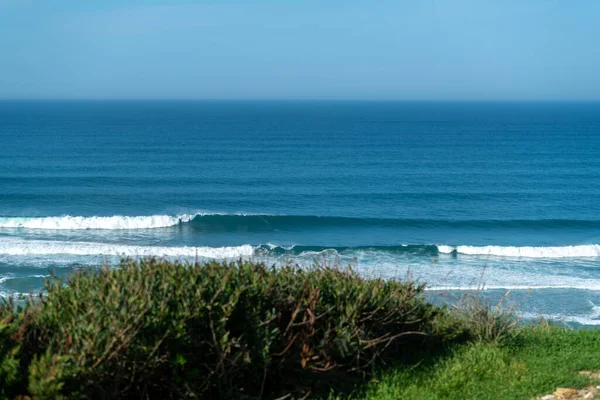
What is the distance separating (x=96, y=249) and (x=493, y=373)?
21274 millimetres

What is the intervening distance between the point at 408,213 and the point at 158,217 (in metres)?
12.3

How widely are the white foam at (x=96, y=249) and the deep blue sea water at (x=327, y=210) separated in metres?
0.08

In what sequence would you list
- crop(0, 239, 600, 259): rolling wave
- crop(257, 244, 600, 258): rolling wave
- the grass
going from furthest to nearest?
1. crop(257, 244, 600, 258): rolling wave
2. crop(0, 239, 600, 259): rolling wave
3. the grass

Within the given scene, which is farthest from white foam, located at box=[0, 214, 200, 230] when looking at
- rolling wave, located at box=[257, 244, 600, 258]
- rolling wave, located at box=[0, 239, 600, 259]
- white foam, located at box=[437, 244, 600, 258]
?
white foam, located at box=[437, 244, 600, 258]

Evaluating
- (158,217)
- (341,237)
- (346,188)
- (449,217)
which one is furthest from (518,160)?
(158,217)

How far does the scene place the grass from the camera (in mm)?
6352

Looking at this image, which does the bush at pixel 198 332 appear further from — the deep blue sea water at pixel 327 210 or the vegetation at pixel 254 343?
the deep blue sea water at pixel 327 210

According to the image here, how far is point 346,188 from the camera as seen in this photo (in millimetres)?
40656

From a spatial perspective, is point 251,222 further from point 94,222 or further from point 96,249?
point 96,249

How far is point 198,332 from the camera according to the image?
5.66 meters

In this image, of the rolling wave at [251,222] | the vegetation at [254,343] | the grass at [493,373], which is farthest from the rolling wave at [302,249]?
the vegetation at [254,343]

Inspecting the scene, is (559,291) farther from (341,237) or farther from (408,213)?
(408,213)

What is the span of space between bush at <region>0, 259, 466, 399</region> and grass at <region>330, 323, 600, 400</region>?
1.06 ft

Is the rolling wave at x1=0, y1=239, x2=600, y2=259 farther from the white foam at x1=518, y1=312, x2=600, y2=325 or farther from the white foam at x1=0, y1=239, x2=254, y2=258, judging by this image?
the white foam at x1=518, y1=312, x2=600, y2=325
